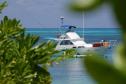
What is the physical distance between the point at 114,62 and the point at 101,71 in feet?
0.10

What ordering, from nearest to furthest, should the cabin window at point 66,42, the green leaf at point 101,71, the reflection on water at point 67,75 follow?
the green leaf at point 101,71 → the reflection on water at point 67,75 → the cabin window at point 66,42

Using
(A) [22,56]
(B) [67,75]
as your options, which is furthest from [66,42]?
(A) [22,56]

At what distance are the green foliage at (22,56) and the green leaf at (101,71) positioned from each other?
10.2 meters

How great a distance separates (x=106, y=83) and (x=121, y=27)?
10cm

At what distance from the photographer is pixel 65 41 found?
60812 mm

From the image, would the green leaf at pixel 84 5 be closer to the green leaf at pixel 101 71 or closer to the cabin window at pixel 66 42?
the green leaf at pixel 101 71

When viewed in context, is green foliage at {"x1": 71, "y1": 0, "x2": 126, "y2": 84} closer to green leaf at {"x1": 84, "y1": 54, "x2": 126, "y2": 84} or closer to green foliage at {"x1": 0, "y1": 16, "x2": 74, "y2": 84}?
green leaf at {"x1": 84, "y1": 54, "x2": 126, "y2": 84}

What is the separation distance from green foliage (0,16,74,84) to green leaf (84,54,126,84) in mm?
10221

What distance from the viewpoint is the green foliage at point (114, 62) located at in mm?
661

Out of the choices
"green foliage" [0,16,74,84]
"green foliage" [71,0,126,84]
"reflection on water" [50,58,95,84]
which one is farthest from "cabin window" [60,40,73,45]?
"green foliage" [71,0,126,84]

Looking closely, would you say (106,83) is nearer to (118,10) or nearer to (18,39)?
(118,10)

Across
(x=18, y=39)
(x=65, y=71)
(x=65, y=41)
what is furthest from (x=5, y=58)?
(x=65, y=41)

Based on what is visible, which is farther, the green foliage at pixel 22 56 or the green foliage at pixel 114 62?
the green foliage at pixel 22 56

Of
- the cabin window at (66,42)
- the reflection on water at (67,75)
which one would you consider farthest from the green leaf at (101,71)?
the cabin window at (66,42)
